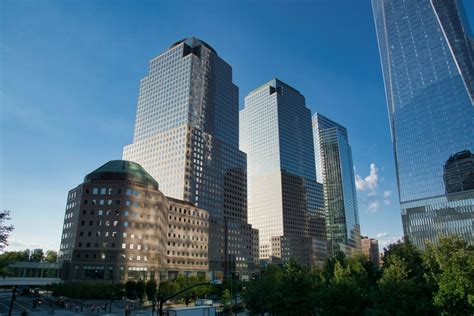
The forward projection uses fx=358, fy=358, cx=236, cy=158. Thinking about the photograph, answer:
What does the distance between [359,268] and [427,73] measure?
157m

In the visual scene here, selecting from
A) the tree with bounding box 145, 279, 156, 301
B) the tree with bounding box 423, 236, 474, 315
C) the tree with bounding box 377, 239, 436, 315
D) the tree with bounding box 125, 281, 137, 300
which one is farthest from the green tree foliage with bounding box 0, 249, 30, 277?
the tree with bounding box 423, 236, 474, 315

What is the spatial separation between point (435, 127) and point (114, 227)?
525 feet

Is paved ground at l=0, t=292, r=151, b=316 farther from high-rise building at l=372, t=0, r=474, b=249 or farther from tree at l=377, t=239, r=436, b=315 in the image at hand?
high-rise building at l=372, t=0, r=474, b=249

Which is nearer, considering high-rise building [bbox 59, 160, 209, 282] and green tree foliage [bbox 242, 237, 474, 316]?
green tree foliage [bbox 242, 237, 474, 316]

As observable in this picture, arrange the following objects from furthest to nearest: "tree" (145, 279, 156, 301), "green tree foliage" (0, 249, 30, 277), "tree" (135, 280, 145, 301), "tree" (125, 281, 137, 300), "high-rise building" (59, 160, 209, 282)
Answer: "high-rise building" (59, 160, 209, 282), "tree" (125, 281, 137, 300), "tree" (135, 280, 145, 301), "tree" (145, 279, 156, 301), "green tree foliage" (0, 249, 30, 277)

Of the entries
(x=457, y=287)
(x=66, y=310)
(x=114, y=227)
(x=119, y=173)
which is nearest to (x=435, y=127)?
(x=119, y=173)

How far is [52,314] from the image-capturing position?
66.0 metres

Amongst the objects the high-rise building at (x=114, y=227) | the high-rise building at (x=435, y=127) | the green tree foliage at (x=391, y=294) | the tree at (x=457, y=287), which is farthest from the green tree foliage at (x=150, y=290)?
the high-rise building at (x=435, y=127)

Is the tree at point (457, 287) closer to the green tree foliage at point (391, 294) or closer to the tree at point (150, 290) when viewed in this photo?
the green tree foliage at point (391, 294)

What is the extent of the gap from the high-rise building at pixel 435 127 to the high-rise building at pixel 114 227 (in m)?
125

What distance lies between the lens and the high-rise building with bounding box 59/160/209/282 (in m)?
112

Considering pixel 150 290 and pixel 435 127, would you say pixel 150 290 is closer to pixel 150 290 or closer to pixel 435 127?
pixel 150 290

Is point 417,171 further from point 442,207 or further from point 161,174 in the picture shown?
point 161,174

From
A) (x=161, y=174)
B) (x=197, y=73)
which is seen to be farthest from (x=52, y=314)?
(x=197, y=73)
